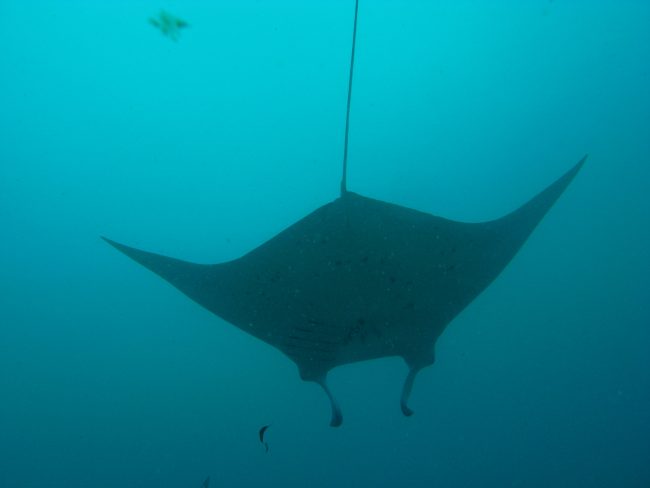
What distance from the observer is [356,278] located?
8.26ft

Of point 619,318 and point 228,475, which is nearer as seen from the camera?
point 228,475

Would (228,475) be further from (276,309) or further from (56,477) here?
(276,309)

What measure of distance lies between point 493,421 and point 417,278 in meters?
8.22

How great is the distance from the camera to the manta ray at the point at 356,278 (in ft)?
8.17

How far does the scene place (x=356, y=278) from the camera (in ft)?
8.26

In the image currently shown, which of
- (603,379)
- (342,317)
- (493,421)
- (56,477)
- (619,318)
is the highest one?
(342,317)

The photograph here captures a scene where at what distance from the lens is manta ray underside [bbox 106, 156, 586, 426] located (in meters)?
2.49

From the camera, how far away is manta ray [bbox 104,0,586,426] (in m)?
2.49

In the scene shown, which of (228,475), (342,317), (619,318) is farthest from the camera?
(619,318)

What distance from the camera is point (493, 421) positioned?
9.38 m

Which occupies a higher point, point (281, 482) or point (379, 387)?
point (379, 387)

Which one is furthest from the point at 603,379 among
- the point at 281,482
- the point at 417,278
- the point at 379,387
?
the point at 417,278

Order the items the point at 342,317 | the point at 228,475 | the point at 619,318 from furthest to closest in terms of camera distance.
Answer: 1. the point at 619,318
2. the point at 228,475
3. the point at 342,317

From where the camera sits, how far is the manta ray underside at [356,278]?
2490mm
